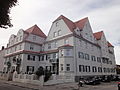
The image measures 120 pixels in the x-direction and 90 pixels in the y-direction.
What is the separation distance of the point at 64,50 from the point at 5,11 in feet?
59.8

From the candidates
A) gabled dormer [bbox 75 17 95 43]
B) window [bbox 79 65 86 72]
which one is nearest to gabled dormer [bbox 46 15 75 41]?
Answer: gabled dormer [bbox 75 17 95 43]

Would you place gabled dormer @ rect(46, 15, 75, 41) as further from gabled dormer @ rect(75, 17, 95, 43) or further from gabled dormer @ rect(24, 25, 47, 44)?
gabled dormer @ rect(24, 25, 47, 44)

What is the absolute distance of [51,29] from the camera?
117 feet

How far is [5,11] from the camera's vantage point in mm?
10969

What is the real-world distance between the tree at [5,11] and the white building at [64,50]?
1718 cm

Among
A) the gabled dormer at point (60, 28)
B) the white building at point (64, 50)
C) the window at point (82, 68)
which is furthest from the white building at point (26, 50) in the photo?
the window at point (82, 68)

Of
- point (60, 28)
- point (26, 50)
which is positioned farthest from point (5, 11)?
point (26, 50)

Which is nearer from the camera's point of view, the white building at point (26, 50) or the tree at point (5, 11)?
the tree at point (5, 11)

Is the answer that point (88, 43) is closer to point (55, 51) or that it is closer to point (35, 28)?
point (55, 51)

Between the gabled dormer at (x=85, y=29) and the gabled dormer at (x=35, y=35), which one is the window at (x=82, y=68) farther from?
the gabled dormer at (x=35, y=35)

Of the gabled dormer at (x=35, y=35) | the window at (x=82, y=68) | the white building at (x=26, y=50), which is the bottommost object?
the window at (x=82, y=68)

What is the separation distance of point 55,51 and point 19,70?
452 inches

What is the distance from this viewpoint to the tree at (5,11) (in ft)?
Result: 34.1

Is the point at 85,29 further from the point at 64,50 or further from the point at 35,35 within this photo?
the point at 35,35
